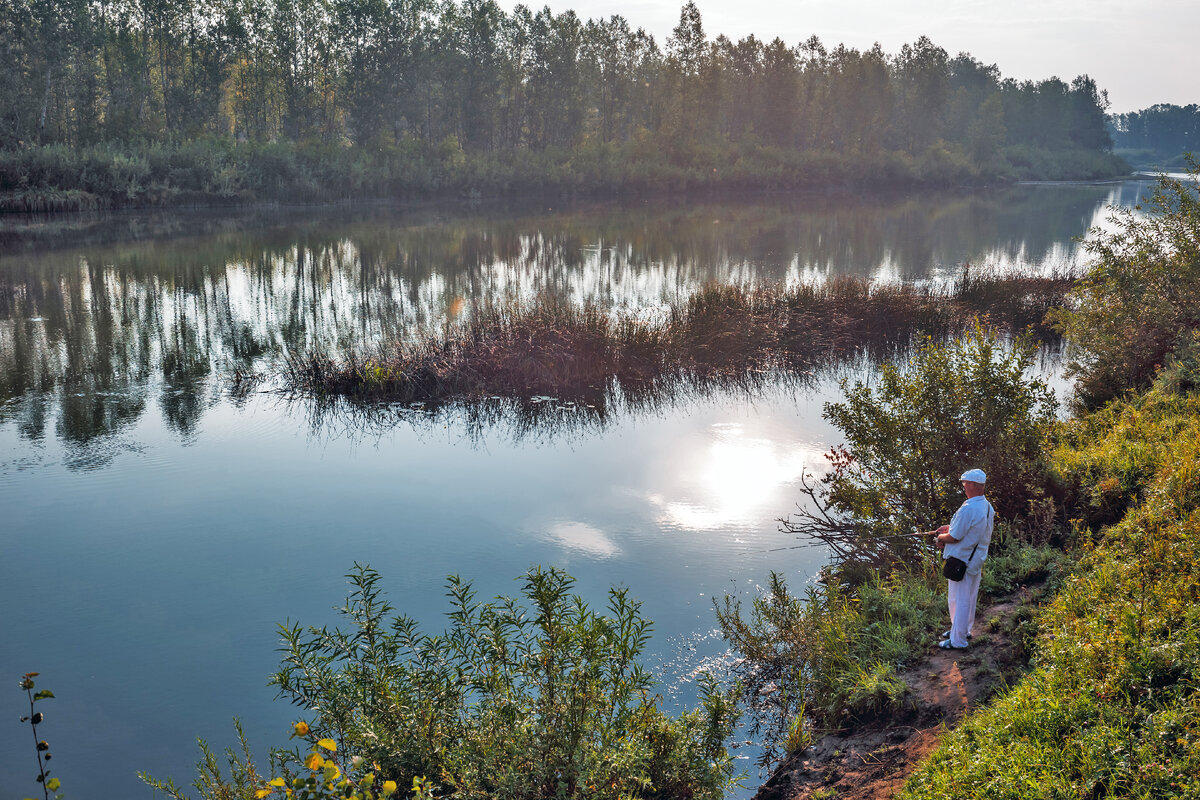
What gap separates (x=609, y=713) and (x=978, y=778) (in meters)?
2.14

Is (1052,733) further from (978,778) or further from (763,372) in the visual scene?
(763,372)

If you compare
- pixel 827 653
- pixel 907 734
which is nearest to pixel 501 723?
pixel 907 734

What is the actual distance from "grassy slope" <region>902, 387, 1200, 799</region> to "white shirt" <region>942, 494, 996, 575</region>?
2.07ft

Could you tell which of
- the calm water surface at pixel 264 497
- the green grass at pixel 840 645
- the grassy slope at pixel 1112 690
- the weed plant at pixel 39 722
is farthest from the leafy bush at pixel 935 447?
the weed plant at pixel 39 722

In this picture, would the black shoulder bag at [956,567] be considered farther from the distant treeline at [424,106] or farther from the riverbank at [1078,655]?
the distant treeline at [424,106]

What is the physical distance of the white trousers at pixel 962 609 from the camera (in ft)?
23.0

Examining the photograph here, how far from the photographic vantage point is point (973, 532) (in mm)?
6953

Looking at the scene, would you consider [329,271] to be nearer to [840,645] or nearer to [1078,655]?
[840,645]

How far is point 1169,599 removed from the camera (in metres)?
5.67

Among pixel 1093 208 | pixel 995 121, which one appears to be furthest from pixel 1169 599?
pixel 995 121

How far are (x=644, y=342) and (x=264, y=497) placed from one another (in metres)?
8.89

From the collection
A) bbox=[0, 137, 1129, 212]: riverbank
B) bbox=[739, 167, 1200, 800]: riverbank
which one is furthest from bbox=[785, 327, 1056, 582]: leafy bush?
bbox=[0, 137, 1129, 212]: riverbank

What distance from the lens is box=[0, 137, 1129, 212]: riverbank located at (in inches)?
1886

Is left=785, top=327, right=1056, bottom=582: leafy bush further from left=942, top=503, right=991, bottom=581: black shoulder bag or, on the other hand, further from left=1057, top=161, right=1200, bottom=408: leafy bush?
left=1057, top=161, right=1200, bottom=408: leafy bush
